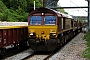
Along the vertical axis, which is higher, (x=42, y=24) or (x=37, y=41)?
(x=42, y=24)

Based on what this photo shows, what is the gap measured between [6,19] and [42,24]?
82.7 feet

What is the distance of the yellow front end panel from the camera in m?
18.4

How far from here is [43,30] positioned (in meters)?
18.5

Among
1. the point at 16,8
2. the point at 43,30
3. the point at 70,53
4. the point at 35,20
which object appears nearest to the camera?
the point at 70,53

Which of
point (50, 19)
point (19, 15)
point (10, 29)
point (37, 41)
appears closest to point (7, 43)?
point (10, 29)

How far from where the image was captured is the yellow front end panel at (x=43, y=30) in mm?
18422

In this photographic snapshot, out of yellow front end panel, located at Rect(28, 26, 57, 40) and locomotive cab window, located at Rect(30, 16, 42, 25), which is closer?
yellow front end panel, located at Rect(28, 26, 57, 40)

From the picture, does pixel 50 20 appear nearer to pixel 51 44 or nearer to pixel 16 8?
pixel 51 44

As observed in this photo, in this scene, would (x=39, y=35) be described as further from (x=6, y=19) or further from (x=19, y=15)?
(x=19, y=15)

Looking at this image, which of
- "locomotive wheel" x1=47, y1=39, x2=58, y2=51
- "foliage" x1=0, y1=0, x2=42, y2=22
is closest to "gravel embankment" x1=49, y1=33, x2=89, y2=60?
"locomotive wheel" x1=47, y1=39, x2=58, y2=51

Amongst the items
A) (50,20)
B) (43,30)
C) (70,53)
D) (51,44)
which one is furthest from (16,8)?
(70,53)

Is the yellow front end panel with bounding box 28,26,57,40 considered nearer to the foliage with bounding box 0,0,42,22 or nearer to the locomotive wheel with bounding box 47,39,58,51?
the locomotive wheel with bounding box 47,39,58,51

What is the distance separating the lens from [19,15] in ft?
169

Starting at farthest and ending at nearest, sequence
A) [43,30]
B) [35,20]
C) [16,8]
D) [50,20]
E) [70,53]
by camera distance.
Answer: [16,8] < [35,20] < [50,20] < [43,30] < [70,53]
